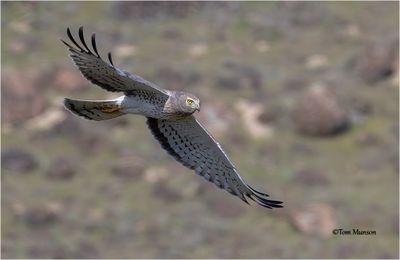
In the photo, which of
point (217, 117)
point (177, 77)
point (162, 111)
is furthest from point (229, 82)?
point (162, 111)

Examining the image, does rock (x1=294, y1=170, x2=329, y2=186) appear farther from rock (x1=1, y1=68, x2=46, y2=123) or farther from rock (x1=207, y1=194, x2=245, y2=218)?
rock (x1=1, y1=68, x2=46, y2=123)

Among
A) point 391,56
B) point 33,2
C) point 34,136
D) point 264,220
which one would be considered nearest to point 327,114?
point 391,56

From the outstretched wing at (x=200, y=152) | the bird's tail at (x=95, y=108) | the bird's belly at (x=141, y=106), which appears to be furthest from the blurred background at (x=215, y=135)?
the bird's belly at (x=141, y=106)

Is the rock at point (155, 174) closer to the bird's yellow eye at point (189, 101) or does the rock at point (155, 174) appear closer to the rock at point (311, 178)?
the rock at point (311, 178)

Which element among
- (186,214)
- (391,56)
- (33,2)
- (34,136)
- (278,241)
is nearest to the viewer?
(278,241)

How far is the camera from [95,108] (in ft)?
27.4

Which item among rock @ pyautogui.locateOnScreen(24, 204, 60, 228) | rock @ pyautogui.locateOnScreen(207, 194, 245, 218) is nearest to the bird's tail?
rock @ pyautogui.locateOnScreen(24, 204, 60, 228)

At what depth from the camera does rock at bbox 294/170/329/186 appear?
2044cm

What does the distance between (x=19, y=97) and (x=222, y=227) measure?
282 inches

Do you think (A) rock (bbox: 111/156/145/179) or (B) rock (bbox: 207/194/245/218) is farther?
(A) rock (bbox: 111/156/145/179)

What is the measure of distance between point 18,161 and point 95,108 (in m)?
13.2

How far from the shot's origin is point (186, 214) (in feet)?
63.7

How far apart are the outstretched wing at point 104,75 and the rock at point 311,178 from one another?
12471 millimetres

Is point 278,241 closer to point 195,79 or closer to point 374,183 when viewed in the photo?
point 374,183
